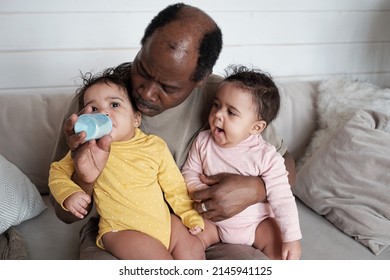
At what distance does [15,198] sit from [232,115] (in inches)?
29.5

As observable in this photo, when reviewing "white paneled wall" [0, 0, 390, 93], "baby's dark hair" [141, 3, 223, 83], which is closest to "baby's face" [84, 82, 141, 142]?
"baby's dark hair" [141, 3, 223, 83]

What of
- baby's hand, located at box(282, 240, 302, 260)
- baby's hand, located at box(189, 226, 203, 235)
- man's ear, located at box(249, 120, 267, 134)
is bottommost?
baby's hand, located at box(282, 240, 302, 260)

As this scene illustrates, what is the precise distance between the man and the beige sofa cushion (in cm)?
43

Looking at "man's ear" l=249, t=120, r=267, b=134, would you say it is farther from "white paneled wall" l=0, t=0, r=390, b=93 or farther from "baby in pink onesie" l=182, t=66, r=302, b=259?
"white paneled wall" l=0, t=0, r=390, b=93

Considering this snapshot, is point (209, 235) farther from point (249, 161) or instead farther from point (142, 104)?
point (142, 104)

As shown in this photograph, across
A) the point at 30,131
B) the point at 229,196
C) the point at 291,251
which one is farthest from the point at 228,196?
the point at 30,131

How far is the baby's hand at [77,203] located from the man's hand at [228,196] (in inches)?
11.1

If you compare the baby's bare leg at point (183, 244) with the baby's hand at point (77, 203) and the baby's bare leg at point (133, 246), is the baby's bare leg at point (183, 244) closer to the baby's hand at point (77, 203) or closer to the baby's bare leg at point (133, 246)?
the baby's bare leg at point (133, 246)

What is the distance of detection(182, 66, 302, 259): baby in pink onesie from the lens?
1214 mm

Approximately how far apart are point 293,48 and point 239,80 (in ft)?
3.20

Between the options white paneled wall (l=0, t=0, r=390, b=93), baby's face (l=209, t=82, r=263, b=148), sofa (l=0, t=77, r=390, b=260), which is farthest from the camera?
white paneled wall (l=0, t=0, r=390, b=93)

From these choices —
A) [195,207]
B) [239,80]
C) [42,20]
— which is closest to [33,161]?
[42,20]

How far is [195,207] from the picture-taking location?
121 cm

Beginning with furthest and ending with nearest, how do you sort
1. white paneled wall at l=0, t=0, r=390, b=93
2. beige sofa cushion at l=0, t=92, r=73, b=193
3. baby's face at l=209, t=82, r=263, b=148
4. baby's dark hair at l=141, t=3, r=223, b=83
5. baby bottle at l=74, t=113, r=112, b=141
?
white paneled wall at l=0, t=0, r=390, b=93 → beige sofa cushion at l=0, t=92, r=73, b=193 → baby's face at l=209, t=82, r=263, b=148 → baby's dark hair at l=141, t=3, r=223, b=83 → baby bottle at l=74, t=113, r=112, b=141
